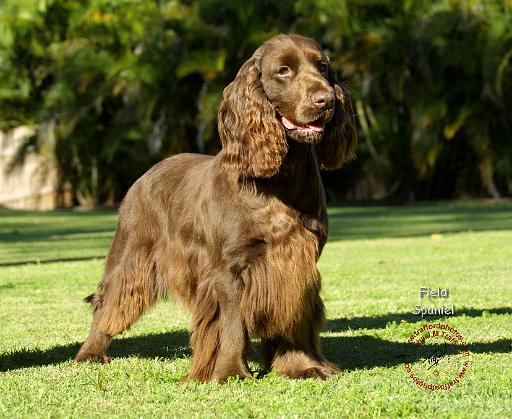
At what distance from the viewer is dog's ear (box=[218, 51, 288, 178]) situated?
18.4ft

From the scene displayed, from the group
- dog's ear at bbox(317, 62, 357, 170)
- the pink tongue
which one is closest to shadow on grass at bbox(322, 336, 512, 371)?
dog's ear at bbox(317, 62, 357, 170)

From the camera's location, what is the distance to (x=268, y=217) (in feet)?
18.5

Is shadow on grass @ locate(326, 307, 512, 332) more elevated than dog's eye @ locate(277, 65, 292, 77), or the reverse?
dog's eye @ locate(277, 65, 292, 77)

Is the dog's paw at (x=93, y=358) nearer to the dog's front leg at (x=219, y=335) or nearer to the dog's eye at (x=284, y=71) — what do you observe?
the dog's front leg at (x=219, y=335)

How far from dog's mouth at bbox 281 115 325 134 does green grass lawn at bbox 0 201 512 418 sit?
1350 mm

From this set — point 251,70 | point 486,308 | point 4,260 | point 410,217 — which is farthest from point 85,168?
point 251,70

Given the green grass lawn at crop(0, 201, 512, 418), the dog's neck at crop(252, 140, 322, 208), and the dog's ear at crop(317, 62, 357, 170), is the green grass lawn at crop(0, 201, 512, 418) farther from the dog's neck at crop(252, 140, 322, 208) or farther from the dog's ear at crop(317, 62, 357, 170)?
the dog's ear at crop(317, 62, 357, 170)

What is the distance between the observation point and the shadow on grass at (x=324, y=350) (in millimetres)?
6301

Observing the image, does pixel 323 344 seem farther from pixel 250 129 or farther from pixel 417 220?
pixel 417 220

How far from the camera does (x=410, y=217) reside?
68.0 ft

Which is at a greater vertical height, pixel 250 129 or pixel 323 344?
pixel 250 129

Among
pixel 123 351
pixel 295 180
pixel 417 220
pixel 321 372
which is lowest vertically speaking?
pixel 417 220

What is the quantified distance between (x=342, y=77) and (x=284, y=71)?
860 inches

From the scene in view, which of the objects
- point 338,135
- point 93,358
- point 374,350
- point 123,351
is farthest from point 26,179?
point 338,135
